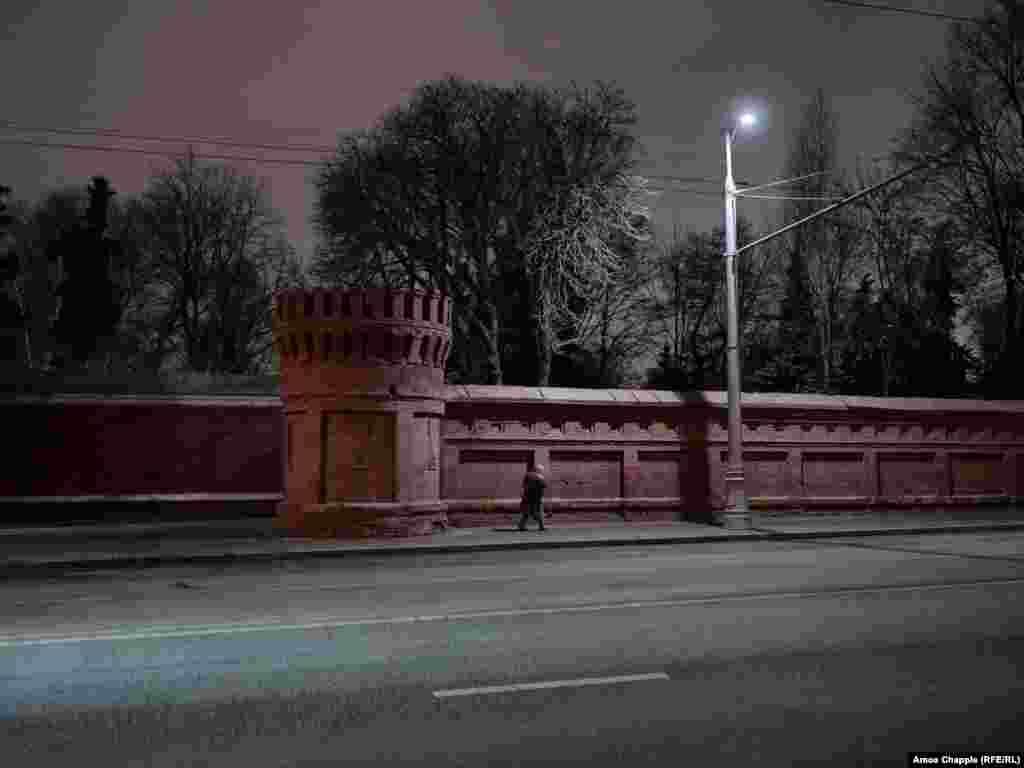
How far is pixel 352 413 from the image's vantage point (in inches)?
736

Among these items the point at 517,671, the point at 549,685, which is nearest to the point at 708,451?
the point at 517,671

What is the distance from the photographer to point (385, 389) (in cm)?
1877

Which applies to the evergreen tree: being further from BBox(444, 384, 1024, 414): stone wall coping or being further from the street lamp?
the street lamp

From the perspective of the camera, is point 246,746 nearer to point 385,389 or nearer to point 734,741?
point 734,741

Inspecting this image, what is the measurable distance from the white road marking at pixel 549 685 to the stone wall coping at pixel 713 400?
14305 mm

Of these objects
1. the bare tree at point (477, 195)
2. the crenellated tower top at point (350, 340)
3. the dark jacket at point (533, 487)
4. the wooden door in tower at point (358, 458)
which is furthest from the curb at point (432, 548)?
the bare tree at point (477, 195)

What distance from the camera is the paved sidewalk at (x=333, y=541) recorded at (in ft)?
50.4

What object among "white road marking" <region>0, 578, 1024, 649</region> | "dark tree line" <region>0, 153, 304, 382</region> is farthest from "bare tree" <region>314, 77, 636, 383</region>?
"white road marking" <region>0, 578, 1024, 649</region>

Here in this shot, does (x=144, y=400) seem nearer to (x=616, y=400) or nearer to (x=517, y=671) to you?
(x=616, y=400)

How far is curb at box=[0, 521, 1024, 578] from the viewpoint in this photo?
48.1 feet

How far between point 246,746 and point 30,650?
11.4 feet

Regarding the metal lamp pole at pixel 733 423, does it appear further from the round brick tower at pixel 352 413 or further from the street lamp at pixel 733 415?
the round brick tower at pixel 352 413

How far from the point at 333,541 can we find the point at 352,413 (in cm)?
281

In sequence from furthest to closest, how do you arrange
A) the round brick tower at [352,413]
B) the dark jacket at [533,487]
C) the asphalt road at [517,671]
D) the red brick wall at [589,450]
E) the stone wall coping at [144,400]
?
1. the stone wall coping at [144,400]
2. the red brick wall at [589,450]
3. the dark jacket at [533,487]
4. the round brick tower at [352,413]
5. the asphalt road at [517,671]
